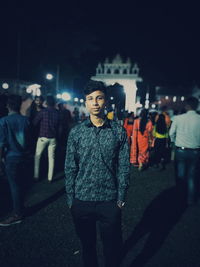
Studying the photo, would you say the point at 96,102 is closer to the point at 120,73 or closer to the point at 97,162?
the point at 97,162

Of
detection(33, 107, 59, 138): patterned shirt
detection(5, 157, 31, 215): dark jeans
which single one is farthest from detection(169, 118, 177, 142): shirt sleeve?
detection(5, 157, 31, 215): dark jeans

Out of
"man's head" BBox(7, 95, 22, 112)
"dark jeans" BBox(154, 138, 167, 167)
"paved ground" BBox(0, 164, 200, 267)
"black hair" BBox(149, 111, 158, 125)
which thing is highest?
"man's head" BBox(7, 95, 22, 112)

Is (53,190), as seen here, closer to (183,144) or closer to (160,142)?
(183,144)

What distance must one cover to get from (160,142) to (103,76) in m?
48.7

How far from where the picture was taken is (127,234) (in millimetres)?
4402

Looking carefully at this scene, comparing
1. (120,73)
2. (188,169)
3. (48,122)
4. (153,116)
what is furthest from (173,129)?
(120,73)

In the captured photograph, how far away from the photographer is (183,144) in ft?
18.5

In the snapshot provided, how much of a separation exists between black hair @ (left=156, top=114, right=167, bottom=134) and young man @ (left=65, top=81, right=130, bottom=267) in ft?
22.4

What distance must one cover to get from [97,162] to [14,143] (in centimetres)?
234

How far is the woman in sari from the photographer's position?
8953mm

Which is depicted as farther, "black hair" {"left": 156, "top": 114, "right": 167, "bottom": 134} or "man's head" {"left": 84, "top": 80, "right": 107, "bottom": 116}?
"black hair" {"left": 156, "top": 114, "right": 167, "bottom": 134}

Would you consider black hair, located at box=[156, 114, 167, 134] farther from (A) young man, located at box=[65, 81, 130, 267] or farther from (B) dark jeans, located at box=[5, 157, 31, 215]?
(A) young man, located at box=[65, 81, 130, 267]

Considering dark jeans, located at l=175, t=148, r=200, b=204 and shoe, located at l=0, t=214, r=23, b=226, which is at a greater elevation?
dark jeans, located at l=175, t=148, r=200, b=204

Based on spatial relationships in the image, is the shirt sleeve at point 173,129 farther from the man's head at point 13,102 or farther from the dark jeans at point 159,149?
the dark jeans at point 159,149
